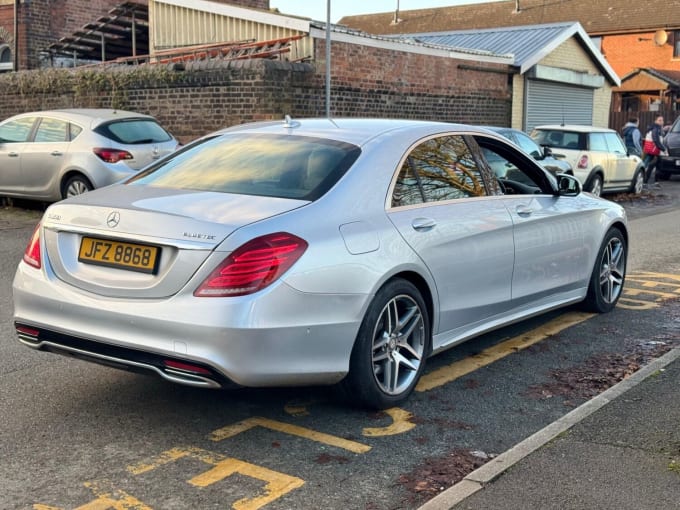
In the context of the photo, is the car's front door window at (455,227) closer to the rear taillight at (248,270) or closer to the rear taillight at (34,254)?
the rear taillight at (248,270)

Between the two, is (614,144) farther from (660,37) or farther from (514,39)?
(660,37)

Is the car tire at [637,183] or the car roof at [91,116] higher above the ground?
the car roof at [91,116]

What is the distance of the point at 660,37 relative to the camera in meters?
46.1

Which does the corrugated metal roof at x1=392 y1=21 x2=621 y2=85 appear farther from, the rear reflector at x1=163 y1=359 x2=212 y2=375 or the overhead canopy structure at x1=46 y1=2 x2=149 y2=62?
the rear reflector at x1=163 y1=359 x2=212 y2=375

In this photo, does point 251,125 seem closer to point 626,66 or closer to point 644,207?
point 644,207

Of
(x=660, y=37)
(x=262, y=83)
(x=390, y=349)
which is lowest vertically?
(x=390, y=349)

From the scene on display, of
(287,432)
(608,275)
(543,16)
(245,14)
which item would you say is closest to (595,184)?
(245,14)

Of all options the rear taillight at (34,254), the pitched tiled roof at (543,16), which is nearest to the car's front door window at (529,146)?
the rear taillight at (34,254)

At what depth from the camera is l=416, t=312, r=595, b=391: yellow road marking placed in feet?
17.8

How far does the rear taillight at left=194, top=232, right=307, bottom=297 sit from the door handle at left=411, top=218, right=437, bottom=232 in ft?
3.45

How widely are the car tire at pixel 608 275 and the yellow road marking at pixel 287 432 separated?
3.42 metres

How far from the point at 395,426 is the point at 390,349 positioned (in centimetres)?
43

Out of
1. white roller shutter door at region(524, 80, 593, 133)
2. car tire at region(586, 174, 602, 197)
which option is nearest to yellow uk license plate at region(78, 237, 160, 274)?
car tire at region(586, 174, 602, 197)

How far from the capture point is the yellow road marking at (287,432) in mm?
4281
